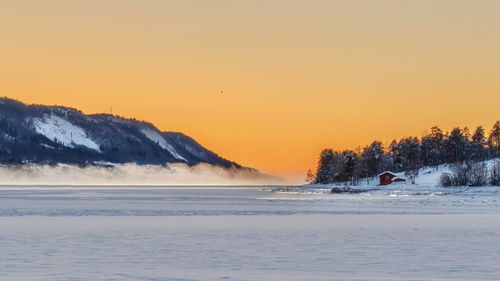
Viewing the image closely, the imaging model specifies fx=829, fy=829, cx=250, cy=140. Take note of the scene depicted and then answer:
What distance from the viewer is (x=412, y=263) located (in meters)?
29.1

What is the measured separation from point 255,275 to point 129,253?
8070 mm

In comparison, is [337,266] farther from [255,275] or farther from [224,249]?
[224,249]

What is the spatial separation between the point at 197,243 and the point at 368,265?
10802 mm

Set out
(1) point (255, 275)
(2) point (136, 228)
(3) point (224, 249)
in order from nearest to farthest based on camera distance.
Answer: (1) point (255, 275), (3) point (224, 249), (2) point (136, 228)

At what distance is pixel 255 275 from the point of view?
25.7m

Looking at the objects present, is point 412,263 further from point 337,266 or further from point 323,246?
point 323,246

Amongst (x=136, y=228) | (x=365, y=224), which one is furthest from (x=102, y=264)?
(x=365, y=224)

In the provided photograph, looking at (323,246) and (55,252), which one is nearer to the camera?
(55,252)

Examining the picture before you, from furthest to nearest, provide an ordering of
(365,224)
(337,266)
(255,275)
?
(365,224) → (337,266) → (255,275)

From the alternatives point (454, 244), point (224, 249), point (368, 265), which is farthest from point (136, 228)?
point (368, 265)

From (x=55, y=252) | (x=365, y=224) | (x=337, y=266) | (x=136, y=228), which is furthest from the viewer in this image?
(x=365, y=224)

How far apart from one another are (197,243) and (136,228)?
11.3 meters

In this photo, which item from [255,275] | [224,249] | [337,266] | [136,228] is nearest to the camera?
[255,275]

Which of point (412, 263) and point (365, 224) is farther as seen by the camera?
point (365, 224)
